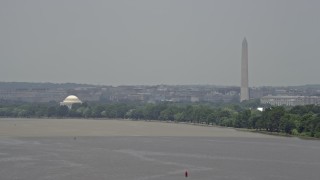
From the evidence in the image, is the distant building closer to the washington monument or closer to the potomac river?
the washington monument

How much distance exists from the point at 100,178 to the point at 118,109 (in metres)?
53.2

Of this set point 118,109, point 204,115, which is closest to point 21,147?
point 204,115

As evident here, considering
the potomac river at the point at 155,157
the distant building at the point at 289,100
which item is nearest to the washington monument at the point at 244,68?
the distant building at the point at 289,100

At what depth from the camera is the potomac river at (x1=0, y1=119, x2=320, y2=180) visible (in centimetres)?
2267

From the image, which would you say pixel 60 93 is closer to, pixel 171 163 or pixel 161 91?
pixel 161 91

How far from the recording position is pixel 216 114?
5575 cm

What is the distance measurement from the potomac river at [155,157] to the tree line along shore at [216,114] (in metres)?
2.94

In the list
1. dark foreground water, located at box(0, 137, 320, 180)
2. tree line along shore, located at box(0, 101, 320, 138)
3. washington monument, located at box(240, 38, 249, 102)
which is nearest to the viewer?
dark foreground water, located at box(0, 137, 320, 180)

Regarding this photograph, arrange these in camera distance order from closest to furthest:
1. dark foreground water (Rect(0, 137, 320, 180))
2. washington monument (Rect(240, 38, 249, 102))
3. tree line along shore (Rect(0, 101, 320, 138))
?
dark foreground water (Rect(0, 137, 320, 180))
tree line along shore (Rect(0, 101, 320, 138))
washington monument (Rect(240, 38, 249, 102))

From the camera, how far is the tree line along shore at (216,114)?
4122cm

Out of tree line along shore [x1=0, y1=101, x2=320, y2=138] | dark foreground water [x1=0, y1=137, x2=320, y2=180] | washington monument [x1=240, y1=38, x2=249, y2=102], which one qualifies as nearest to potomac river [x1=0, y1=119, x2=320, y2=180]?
dark foreground water [x1=0, y1=137, x2=320, y2=180]

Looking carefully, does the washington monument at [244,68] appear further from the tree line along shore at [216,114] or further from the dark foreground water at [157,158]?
the dark foreground water at [157,158]

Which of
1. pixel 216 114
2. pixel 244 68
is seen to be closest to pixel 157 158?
pixel 216 114

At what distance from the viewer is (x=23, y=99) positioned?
440 ft
